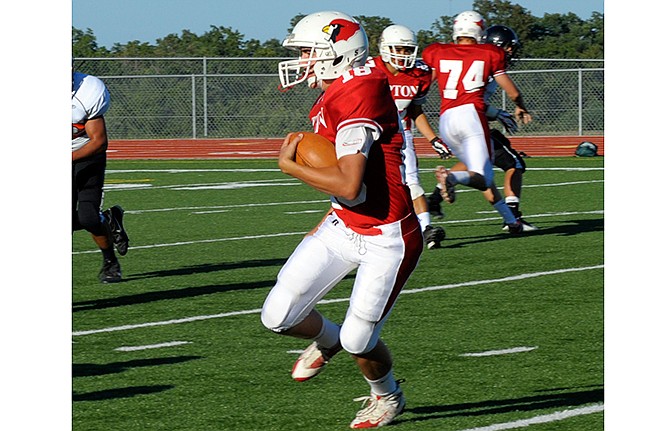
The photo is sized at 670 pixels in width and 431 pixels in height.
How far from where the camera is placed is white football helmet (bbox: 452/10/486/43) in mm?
10930

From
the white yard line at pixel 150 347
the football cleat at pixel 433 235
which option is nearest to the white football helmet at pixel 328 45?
the white yard line at pixel 150 347

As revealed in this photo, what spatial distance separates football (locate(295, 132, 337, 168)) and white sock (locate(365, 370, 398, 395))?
2.78 ft

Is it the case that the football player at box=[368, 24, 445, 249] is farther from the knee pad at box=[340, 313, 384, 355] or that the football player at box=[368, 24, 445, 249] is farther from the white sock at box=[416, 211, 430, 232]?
the knee pad at box=[340, 313, 384, 355]

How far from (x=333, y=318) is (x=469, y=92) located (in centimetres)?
369

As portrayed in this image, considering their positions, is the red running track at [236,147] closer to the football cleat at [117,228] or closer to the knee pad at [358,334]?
the football cleat at [117,228]

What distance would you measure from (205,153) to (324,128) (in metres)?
20.7

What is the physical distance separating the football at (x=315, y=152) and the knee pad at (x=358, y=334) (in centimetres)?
57

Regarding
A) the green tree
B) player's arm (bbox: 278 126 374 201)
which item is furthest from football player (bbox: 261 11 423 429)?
the green tree

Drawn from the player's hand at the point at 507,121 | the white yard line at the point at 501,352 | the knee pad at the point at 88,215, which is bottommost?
the white yard line at the point at 501,352

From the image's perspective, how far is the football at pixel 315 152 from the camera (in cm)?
491

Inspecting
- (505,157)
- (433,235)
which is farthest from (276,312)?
(505,157)

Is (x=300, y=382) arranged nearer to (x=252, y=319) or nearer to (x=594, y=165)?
(x=252, y=319)

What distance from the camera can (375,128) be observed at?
4801 mm
